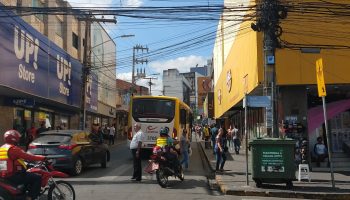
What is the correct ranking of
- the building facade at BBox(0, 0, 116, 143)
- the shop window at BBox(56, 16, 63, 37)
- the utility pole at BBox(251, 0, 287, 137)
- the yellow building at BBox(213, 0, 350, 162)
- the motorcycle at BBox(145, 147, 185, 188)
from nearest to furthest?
the motorcycle at BBox(145, 147, 185, 188)
the utility pole at BBox(251, 0, 287, 137)
the yellow building at BBox(213, 0, 350, 162)
the building facade at BBox(0, 0, 116, 143)
the shop window at BBox(56, 16, 63, 37)

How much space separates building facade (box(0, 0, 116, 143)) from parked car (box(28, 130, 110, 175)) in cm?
461

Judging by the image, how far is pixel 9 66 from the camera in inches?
835

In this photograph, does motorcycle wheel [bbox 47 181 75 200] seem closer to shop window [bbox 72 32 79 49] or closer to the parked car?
the parked car

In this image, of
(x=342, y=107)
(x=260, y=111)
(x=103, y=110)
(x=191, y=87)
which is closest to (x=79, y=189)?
(x=342, y=107)

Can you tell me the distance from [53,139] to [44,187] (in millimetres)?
7300

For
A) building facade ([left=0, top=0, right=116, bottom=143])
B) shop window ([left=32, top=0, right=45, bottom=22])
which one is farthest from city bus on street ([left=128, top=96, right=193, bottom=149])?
shop window ([left=32, top=0, right=45, bottom=22])

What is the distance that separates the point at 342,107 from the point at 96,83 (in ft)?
88.7

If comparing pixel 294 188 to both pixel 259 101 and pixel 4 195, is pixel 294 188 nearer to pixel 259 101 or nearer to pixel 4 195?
pixel 259 101

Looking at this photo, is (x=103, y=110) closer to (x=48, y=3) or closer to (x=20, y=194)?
(x=48, y=3)

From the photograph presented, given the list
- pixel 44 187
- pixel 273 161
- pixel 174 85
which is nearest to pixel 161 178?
pixel 273 161

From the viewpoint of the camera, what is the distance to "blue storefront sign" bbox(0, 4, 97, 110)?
21.0 m

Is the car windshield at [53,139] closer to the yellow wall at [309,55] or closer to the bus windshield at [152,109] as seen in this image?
the bus windshield at [152,109]

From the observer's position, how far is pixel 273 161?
568 inches

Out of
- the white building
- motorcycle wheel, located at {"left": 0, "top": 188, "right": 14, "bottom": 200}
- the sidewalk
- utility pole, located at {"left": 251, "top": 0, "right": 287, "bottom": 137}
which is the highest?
the white building
